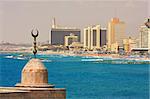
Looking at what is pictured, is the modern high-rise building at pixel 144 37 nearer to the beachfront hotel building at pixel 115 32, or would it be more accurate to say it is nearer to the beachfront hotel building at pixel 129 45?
the beachfront hotel building at pixel 129 45

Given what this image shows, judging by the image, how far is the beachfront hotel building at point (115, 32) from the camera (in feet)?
534

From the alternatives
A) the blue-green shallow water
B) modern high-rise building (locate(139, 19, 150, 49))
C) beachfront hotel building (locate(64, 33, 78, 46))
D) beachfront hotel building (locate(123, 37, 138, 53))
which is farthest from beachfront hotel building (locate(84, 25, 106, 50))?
the blue-green shallow water

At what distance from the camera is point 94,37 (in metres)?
165

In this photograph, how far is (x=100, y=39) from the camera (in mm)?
164750

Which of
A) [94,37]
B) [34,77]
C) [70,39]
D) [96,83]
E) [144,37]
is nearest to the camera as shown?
[34,77]

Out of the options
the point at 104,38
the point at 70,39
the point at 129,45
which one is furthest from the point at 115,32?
the point at 129,45

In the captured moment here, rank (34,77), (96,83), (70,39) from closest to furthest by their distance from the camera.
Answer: (34,77) < (96,83) < (70,39)

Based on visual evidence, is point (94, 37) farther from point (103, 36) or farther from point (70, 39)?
point (70, 39)

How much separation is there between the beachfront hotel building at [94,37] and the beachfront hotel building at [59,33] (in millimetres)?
11631

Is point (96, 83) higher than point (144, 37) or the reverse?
the reverse

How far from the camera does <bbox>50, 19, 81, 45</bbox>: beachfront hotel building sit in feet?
586

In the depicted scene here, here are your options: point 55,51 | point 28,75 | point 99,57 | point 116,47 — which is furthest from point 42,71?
point 55,51

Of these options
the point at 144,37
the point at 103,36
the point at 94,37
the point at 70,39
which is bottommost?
the point at 70,39

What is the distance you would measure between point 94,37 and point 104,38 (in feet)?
10.8
